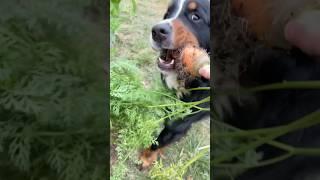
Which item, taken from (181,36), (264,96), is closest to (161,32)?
(181,36)

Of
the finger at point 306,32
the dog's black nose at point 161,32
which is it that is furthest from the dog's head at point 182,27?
the finger at point 306,32

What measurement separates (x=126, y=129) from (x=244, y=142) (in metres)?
0.20

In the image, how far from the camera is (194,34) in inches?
30.1

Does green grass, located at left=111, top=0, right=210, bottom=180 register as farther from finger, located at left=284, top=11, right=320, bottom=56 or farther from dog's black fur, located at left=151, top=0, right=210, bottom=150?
finger, located at left=284, top=11, right=320, bottom=56

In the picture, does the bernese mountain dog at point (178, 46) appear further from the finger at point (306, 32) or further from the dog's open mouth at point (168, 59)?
the finger at point (306, 32)

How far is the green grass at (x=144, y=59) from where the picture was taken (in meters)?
0.78

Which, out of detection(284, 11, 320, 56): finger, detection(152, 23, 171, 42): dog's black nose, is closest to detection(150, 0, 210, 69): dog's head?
detection(152, 23, 171, 42): dog's black nose

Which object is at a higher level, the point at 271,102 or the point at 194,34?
the point at 194,34

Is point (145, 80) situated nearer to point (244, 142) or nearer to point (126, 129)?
point (126, 129)

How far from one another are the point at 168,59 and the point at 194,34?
0.21ft

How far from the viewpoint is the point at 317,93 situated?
2.35ft

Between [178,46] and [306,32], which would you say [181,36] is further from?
[306,32]

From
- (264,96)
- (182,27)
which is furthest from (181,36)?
(264,96)

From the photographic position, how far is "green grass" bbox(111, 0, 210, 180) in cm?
78
